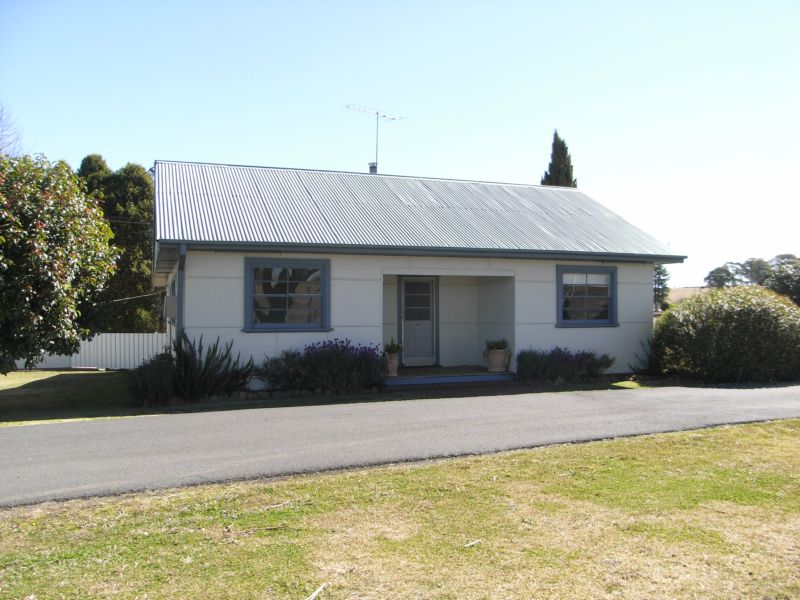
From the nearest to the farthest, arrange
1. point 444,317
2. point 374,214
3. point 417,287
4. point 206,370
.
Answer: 1. point 206,370
2. point 374,214
3. point 417,287
4. point 444,317

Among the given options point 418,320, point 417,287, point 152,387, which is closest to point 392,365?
point 418,320

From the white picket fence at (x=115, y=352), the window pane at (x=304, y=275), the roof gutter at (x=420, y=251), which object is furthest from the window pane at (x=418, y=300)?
the white picket fence at (x=115, y=352)

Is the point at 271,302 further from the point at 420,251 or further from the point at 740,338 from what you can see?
the point at 740,338

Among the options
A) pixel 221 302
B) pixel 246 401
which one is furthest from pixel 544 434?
pixel 221 302

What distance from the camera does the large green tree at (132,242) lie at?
25.2 meters

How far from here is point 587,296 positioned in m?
15.1

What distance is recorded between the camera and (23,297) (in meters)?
10.2

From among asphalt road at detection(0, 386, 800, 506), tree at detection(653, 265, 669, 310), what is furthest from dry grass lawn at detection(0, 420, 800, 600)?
tree at detection(653, 265, 669, 310)

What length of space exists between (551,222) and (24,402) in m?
11.8

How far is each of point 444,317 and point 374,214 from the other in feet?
10.2

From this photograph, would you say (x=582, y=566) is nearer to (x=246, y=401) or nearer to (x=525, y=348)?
(x=246, y=401)

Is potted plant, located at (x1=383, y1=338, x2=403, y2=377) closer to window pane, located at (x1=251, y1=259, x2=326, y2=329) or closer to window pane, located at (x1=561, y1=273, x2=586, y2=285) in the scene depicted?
window pane, located at (x1=251, y1=259, x2=326, y2=329)

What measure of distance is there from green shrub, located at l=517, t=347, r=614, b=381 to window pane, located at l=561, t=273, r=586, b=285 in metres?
1.52

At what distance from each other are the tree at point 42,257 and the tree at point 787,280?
60.8 feet
